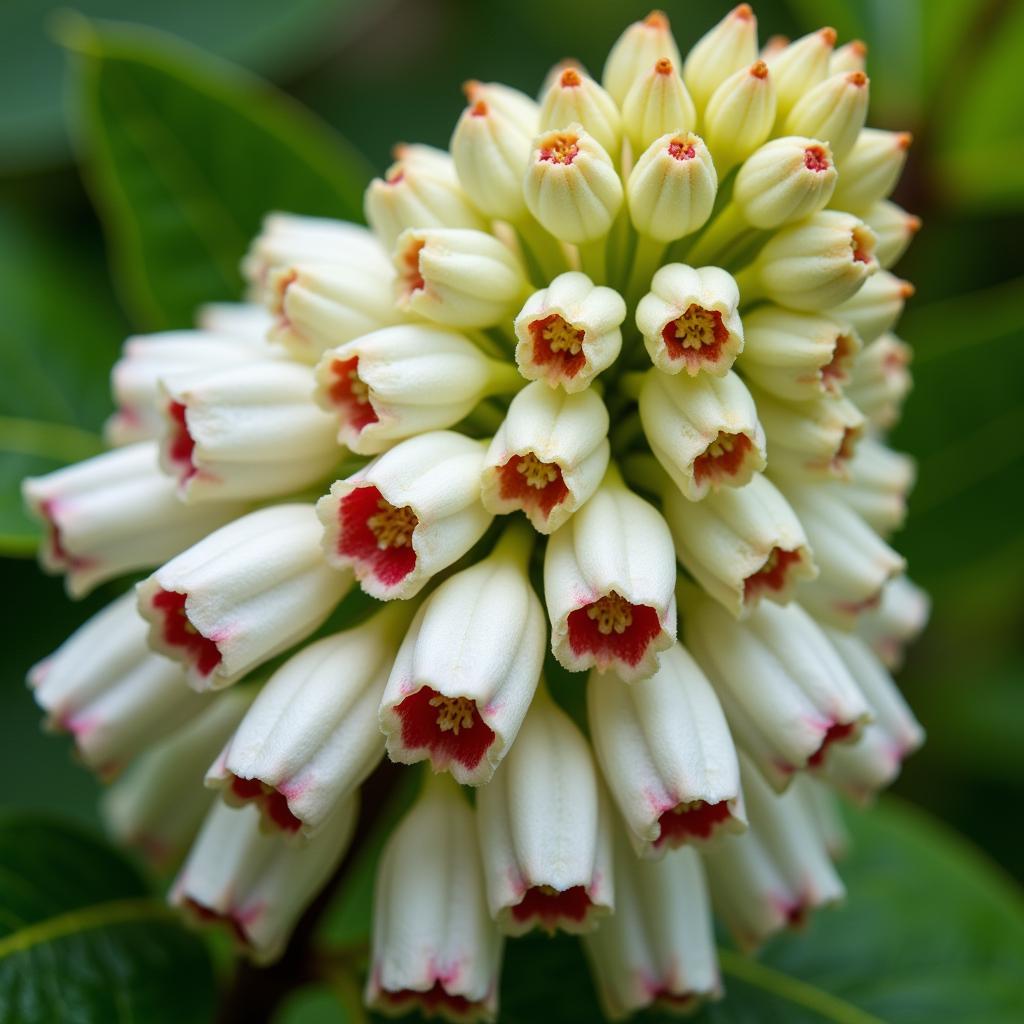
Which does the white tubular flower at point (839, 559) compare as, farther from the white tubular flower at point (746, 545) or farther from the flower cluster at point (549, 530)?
the white tubular flower at point (746, 545)

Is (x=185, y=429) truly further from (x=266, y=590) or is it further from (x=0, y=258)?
(x=0, y=258)

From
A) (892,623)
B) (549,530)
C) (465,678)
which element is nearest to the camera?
(465,678)

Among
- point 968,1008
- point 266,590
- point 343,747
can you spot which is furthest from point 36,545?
point 968,1008

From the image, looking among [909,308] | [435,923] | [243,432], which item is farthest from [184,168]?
[909,308]

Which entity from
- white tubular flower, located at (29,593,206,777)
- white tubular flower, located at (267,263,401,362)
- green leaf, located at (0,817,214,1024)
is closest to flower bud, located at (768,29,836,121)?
white tubular flower, located at (267,263,401,362)

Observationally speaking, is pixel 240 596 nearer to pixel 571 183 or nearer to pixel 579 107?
pixel 571 183
